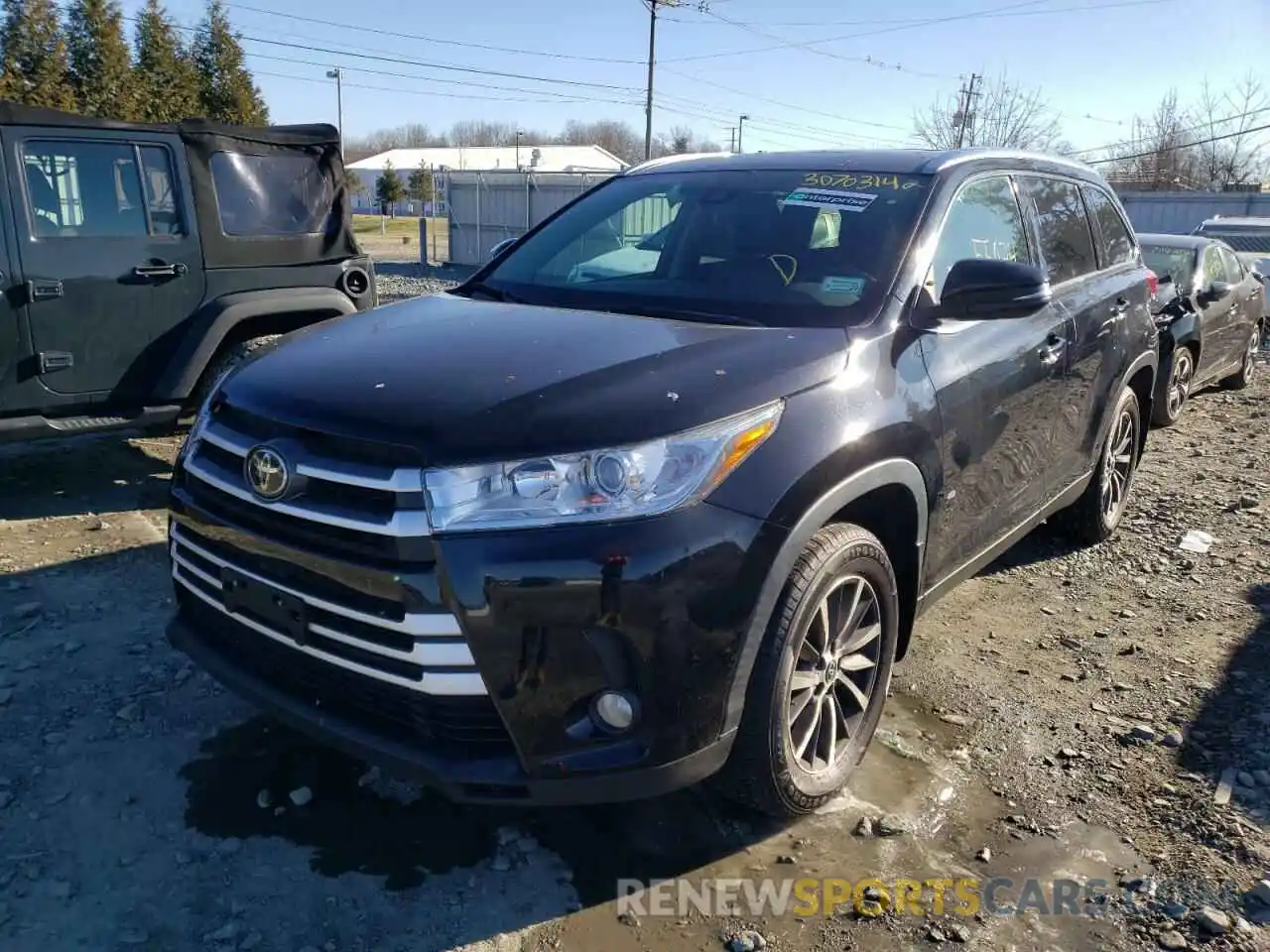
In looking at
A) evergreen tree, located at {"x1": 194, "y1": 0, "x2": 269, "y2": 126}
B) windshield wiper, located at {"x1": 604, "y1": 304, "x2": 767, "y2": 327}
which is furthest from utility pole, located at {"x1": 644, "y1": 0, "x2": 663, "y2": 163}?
windshield wiper, located at {"x1": 604, "y1": 304, "x2": 767, "y2": 327}

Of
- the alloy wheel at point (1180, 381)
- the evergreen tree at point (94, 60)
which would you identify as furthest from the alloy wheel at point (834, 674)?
the evergreen tree at point (94, 60)

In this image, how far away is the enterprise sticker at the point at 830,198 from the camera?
11.3 feet

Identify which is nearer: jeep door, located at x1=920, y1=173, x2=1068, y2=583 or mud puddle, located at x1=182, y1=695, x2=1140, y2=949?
mud puddle, located at x1=182, y1=695, x2=1140, y2=949

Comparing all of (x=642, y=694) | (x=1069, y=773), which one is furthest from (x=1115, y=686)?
(x=642, y=694)

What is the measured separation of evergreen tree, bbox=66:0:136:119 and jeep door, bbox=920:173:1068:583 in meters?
21.0

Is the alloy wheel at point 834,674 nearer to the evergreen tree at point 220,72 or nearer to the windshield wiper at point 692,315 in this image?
the windshield wiper at point 692,315

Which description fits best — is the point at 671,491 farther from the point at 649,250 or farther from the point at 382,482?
the point at 649,250

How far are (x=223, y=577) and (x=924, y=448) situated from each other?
206cm

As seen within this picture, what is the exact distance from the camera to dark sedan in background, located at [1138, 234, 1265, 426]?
843cm

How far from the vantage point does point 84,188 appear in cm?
547

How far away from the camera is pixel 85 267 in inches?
212

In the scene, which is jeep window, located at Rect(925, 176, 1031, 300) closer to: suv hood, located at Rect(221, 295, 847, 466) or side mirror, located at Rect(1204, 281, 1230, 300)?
suv hood, located at Rect(221, 295, 847, 466)

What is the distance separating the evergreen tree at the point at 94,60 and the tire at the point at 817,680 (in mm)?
21708

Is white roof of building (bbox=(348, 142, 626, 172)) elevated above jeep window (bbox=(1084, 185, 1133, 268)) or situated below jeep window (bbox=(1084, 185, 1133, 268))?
above
